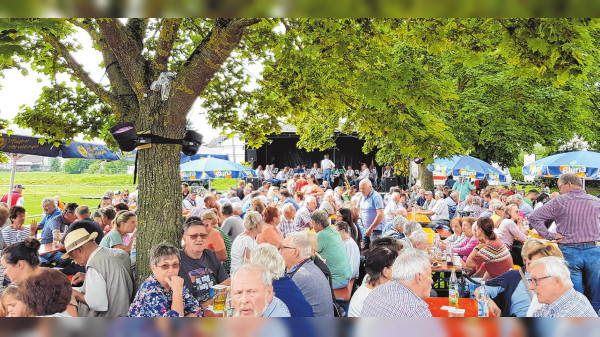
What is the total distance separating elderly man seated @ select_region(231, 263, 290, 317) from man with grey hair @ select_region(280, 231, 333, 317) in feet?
3.25

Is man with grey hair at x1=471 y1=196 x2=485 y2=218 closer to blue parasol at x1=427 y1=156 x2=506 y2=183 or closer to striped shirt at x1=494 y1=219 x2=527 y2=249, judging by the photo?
striped shirt at x1=494 y1=219 x2=527 y2=249

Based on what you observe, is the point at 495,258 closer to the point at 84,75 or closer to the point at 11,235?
the point at 84,75

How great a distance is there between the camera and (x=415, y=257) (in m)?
3.79

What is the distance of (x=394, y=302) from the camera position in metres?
3.46

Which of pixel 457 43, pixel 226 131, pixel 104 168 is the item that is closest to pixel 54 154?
pixel 226 131

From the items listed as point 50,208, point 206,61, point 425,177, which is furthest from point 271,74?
point 425,177

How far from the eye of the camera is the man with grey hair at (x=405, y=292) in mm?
3404

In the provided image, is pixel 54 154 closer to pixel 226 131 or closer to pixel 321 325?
pixel 226 131

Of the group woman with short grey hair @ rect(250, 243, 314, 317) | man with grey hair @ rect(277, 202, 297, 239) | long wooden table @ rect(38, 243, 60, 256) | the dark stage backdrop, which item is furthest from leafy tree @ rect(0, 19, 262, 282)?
the dark stage backdrop

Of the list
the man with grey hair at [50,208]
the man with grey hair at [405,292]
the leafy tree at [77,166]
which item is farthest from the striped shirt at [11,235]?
the leafy tree at [77,166]

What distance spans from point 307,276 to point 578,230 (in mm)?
3821

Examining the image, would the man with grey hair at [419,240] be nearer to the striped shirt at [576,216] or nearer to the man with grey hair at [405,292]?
the striped shirt at [576,216]

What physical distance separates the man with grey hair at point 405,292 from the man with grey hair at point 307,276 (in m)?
0.84

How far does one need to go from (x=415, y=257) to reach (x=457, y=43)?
2.23 meters
